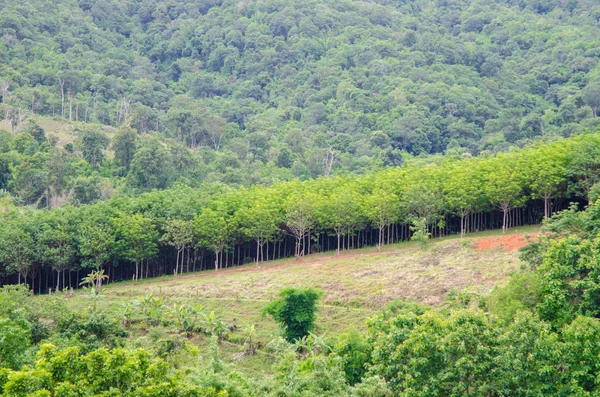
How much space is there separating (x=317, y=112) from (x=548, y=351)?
138m

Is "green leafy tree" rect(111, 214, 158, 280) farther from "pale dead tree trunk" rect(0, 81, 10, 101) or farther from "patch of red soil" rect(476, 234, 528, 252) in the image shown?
"pale dead tree trunk" rect(0, 81, 10, 101)

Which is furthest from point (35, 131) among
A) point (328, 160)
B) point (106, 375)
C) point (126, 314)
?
point (106, 375)

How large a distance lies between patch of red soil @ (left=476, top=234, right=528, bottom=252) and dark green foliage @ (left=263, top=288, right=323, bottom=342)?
17422 mm

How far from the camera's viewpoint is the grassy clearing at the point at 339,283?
5894cm

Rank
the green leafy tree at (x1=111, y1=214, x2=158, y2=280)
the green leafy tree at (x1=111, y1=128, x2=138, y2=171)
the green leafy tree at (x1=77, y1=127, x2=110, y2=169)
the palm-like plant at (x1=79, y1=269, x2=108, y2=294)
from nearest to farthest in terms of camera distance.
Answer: the palm-like plant at (x1=79, y1=269, x2=108, y2=294), the green leafy tree at (x1=111, y1=214, x2=158, y2=280), the green leafy tree at (x1=111, y1=128, x2=138, y2=171), the green leafy tree at (x1=77, y1=127, x2=110, y2=169)

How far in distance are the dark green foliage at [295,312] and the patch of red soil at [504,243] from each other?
17.4 m

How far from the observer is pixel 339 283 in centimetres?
6556

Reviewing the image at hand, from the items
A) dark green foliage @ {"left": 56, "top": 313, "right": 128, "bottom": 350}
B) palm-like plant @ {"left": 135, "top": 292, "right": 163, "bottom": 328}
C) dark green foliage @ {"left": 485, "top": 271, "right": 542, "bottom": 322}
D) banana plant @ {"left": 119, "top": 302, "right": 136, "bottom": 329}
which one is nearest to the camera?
dark green foliage @ {"left": 485, "top": 271, "right": 542, "bottom": 322}

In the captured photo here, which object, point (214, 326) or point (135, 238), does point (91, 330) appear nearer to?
point (214, 326)

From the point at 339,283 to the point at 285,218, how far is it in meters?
15.0

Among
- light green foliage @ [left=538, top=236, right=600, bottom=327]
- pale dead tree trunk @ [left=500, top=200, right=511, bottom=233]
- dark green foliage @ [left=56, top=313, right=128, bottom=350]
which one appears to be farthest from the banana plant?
pale dead tree trunk @ [left=500, top=200, right=511, bottom=233]

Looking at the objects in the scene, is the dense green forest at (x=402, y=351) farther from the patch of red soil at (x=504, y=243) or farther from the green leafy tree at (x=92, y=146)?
the green leafy tree at (x=92, y=146)

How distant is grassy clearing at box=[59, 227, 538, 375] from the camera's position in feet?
193

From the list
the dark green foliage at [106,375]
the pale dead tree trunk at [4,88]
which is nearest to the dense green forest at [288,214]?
the dark green foliage at [106,375]
